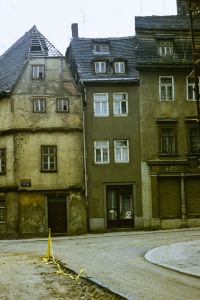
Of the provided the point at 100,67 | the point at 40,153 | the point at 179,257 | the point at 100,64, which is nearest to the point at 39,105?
the point at 40,153

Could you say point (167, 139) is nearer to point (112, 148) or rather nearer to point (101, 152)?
point (112, 148)

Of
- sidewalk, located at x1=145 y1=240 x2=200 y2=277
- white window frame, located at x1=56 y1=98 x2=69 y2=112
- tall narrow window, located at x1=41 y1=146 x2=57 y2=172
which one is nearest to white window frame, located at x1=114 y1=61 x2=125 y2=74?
white window frame, located at x1=56 y1=98 x2=69 y2=112

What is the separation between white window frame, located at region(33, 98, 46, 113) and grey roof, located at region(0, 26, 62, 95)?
5.89 ft

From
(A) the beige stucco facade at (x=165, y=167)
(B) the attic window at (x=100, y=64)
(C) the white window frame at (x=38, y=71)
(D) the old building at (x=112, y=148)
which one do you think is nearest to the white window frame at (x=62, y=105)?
(D) the old building at (x=112, y=148)

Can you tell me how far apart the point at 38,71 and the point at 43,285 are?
854 inches

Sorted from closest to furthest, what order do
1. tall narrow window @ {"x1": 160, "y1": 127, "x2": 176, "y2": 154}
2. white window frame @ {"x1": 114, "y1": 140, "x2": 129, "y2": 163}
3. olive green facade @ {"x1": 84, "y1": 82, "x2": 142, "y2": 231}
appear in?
olive green facade @ {"x1": 84, "y1": 82, "x2": 142, "y2": 231} → white window frame @ {"x1": 114, "y1": 140, "x2": 129, "y2": 163} → tall narrow window @ {"x1": 160, "y1": 127, "x2": 176, "y2": 154}

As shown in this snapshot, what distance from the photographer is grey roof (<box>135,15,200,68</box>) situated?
3119 cm

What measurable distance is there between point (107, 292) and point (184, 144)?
2219 cm

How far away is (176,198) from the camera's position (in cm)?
3039

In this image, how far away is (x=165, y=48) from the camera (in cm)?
3206

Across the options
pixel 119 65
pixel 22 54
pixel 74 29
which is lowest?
pixel 119 65

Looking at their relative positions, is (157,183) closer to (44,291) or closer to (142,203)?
(142,203)

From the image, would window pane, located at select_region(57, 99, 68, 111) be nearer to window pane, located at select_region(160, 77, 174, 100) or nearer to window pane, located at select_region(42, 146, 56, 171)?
window pane, located at select_region(42, 146, 56, 171)

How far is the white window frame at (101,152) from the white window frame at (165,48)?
7331 mm
